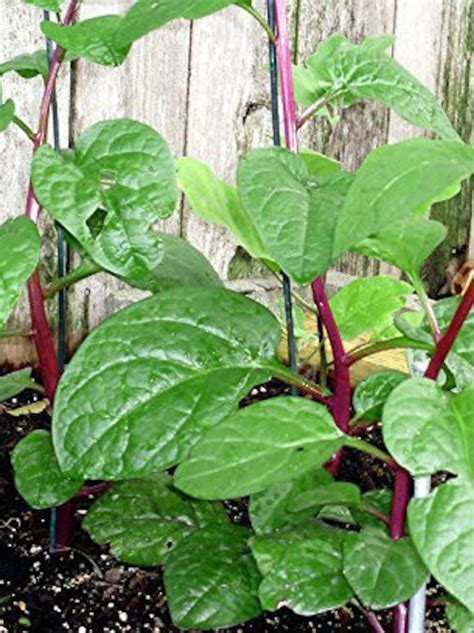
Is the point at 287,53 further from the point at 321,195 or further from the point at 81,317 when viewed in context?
the point at 81,317

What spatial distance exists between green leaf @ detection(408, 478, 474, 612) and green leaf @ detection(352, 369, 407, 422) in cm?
20

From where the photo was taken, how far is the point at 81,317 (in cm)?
212

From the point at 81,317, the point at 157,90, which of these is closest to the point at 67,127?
the point at 157,90

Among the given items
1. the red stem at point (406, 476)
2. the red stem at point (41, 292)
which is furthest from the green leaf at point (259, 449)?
the red stem at point (41, 292)

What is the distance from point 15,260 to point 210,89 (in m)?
1.27

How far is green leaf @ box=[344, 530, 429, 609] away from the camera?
0.98 m

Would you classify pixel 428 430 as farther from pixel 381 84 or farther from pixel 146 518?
pixel 146 518

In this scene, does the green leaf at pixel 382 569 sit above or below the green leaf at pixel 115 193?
Result: below

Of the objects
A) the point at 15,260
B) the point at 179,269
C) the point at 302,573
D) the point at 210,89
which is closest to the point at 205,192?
the point at 179,269

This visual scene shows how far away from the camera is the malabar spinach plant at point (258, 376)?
92 cm

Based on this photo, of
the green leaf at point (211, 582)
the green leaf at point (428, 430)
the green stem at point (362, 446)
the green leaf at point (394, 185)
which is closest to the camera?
the green leaf at point (394, 185)

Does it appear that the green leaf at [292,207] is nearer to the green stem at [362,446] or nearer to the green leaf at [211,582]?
the green stem at [362,446]

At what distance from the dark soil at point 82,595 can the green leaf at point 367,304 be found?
0.92ft

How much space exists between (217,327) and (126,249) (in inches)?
4.7
